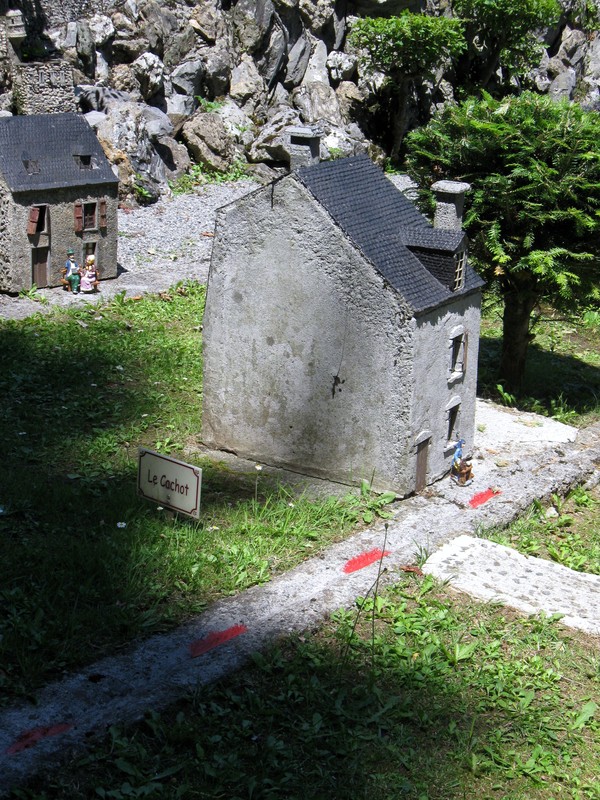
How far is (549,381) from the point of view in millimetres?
17766

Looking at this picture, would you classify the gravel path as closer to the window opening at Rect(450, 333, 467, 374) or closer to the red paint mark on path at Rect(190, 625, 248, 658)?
the window opening at Rect(450, 333, 467, 374)

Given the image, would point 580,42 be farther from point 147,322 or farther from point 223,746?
point 223,746

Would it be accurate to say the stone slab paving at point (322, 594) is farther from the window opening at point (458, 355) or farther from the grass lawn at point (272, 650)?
the window opening at point (458, 355)

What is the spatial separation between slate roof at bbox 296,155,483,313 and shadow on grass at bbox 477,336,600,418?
423cm

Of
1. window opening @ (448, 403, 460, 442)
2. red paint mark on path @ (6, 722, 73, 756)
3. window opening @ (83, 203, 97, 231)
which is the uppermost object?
window opening @ (83, 203, 97, 231)

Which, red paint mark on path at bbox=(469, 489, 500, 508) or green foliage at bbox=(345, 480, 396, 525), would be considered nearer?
green foliage at bbox=(345, 480, 396, 525)

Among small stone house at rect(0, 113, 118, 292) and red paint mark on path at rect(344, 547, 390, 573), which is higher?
small stone house at rect(0, 113, 118, 292)

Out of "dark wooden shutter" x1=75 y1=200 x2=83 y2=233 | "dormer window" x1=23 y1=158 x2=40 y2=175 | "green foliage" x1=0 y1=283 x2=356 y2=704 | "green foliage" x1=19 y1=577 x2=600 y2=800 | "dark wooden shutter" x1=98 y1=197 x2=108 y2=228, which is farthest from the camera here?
"dark wooden shutter" x1=98 y1=197 x2=108 y2=228

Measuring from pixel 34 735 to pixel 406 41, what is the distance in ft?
98.2

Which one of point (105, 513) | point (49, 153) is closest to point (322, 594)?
point (105, 513)

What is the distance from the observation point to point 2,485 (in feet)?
36.4

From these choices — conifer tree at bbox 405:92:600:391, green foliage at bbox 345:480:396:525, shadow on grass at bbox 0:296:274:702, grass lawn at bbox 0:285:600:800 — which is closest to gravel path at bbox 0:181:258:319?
shadow on grass at bbox 0:296:274:702

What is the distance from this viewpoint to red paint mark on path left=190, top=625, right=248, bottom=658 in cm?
835

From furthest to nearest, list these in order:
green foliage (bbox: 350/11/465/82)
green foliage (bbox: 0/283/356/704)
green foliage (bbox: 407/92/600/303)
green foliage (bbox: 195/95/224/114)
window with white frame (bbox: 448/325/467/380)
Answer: green foliage (bbox: 350/11/465/82) → green foliage (bbox: 195/95/224/114) → green foliage (bbox: 407/92/600/303) → window with white frame (bbox: 448/325/467/380) → green foliage (bbox: 0/283/356/704)
